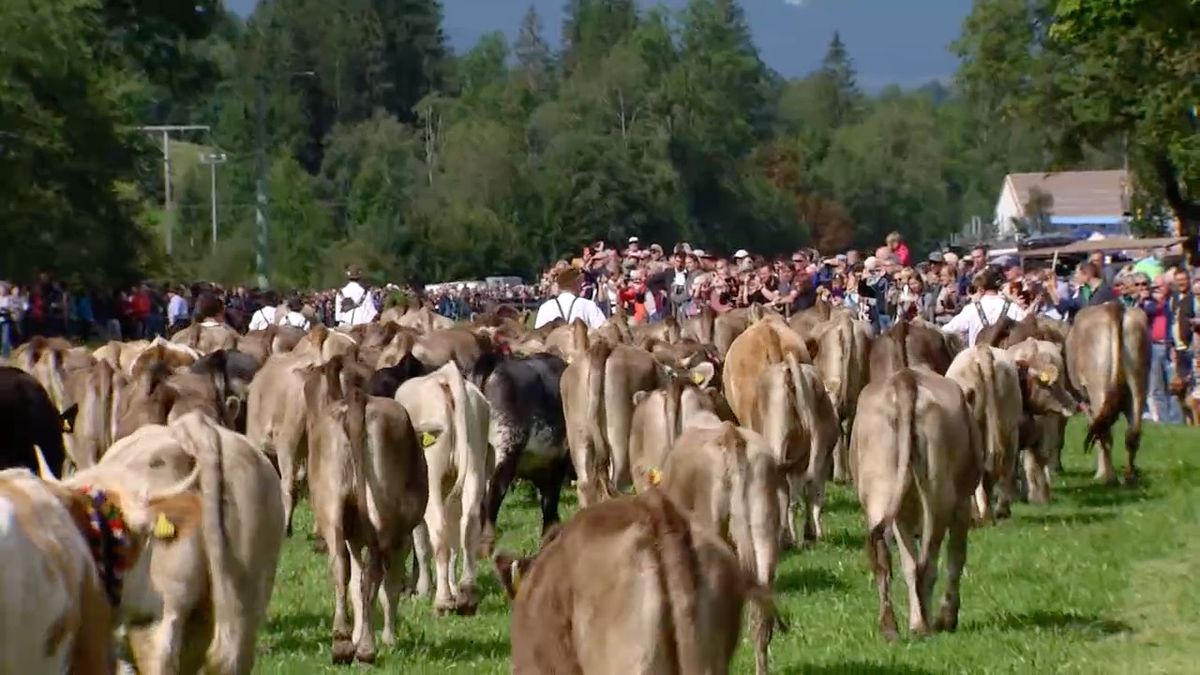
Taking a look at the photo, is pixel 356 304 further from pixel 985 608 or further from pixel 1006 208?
pixel 1006 208

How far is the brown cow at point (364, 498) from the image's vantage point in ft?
39.5

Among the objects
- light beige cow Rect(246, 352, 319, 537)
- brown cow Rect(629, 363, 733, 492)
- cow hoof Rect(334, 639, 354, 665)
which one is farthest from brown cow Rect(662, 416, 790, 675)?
light beige cow Rect(246, 352, 319, 537)

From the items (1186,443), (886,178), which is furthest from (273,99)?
(1186,443)

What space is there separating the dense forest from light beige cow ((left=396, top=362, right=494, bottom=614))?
40.7 ft

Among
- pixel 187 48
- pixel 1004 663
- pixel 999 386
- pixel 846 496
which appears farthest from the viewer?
pixel 187 48

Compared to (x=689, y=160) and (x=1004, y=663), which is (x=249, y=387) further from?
(x=689, y=160)

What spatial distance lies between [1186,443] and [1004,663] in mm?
13473

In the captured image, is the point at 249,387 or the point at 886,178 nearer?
the point at 249,387

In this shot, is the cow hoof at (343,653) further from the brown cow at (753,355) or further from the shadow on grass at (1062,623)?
the brown cow at (753,355)

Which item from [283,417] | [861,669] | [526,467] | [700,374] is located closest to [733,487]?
[861,669]

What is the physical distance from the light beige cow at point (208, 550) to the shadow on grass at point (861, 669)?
10.2 feet

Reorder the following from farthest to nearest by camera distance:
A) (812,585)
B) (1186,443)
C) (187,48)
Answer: (187,48)
(1186,443)
(812,585)

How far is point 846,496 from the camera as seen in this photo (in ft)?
66.1

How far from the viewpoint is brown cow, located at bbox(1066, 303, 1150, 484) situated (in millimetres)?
20844
